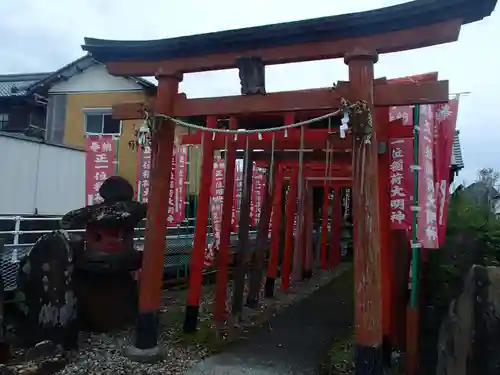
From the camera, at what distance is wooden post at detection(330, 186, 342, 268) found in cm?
1652

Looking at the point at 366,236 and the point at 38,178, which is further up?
the point at 38,178

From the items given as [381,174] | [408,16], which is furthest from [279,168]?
[408,16]

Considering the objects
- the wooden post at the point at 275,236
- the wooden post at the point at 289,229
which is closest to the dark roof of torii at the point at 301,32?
the wooden post at the point at 275,236

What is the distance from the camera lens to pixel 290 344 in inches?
292

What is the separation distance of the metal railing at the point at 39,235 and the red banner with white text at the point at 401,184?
16.0 ft

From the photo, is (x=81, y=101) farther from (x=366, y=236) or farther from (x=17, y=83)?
(x=366, y=236)

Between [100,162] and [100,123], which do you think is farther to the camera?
[100,123]

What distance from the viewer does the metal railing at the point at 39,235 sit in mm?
8641

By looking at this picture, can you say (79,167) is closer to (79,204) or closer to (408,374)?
(79,204)

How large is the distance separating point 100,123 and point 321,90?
13903 millimetres

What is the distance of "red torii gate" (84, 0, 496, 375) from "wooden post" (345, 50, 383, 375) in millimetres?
11

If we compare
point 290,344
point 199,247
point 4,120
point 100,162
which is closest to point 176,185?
point 100,162

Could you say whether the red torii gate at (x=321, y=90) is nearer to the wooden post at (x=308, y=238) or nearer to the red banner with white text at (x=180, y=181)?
the red banner with white text at (x=180, y=181)

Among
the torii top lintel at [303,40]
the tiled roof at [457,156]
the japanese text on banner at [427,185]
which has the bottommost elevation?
the japanese text on banner at [427,185]
